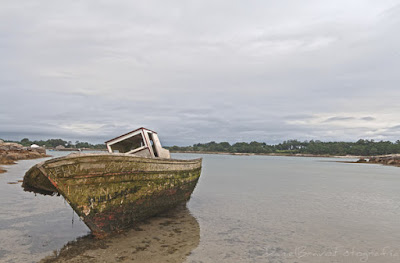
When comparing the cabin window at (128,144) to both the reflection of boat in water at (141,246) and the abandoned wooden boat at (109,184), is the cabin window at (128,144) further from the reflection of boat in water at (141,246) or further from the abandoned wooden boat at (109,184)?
the reflection of boat in water at (141,246)

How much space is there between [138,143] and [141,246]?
635 centimetres

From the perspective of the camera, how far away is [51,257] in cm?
654

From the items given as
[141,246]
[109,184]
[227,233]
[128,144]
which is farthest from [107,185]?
[128,144]

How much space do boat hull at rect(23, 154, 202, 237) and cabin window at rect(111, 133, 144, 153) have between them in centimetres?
269

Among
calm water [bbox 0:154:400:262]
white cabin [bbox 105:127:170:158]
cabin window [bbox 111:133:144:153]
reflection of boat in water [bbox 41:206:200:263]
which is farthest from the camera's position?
cabin window [bbox 111:133:144:153]

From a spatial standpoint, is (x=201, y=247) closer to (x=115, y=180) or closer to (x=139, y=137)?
(x=115, y=180)

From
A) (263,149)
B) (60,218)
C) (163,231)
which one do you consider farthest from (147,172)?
(263,149)

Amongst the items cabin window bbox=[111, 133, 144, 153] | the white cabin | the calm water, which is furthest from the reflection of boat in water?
cabin window bbox=[111, 133, 144, 153]

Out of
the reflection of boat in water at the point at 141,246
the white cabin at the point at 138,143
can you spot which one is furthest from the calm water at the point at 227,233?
the white cabin at the point at 138,143

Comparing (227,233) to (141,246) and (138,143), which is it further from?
(138,143)

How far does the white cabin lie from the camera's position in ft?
36.4

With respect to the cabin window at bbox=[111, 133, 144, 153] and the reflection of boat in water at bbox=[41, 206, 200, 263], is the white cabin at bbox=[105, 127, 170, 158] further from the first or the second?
the reflection of boat in water at bbox=[41, 206, 200, 263]

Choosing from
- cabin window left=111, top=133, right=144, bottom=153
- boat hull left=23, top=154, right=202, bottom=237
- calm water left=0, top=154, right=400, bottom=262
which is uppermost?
cabin window left=111, top=133, right=144, bottom=153

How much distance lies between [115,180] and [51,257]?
2.26 metres
